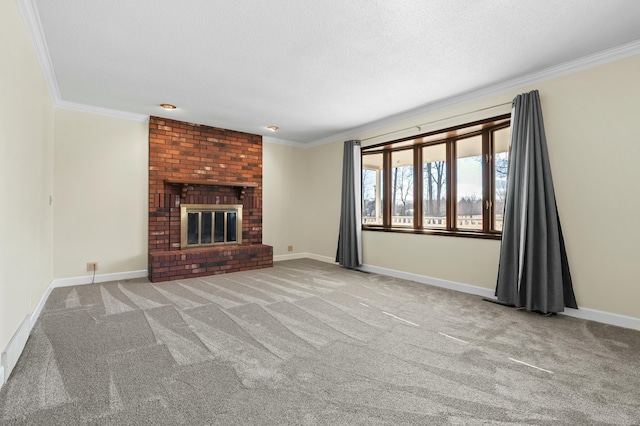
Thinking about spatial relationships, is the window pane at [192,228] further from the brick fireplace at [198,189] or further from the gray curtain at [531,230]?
the gray curtain at [531,230]

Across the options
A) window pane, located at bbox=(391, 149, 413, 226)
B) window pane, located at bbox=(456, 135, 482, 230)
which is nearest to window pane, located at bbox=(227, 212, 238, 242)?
window pane, located at bbox=(391, 149, 413, 226)

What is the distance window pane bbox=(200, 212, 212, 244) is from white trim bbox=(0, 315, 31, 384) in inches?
106

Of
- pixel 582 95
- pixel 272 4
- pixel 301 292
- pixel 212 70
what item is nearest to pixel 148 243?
pixel 301 292

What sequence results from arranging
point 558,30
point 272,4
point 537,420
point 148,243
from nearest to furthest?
point 537,420, point 272,4, point 558,30, point 148,243

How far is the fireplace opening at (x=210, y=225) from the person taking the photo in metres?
4.87

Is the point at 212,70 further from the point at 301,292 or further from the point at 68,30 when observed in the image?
the point at 301,292

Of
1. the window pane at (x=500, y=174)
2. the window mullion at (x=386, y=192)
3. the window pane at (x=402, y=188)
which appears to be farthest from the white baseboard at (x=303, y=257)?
the window pane at (x=500, y=174)

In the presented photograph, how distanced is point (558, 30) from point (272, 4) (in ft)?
7.40

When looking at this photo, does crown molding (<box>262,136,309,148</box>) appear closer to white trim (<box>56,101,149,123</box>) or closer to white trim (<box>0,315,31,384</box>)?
white trim (<box>56,101,149,123</box>)

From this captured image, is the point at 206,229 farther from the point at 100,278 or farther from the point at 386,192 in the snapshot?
the point at 386,192

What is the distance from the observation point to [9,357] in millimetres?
1864

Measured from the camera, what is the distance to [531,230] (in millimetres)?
3045

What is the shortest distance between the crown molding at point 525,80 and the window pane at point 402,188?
0.59 metres

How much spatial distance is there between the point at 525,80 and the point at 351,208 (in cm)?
291
